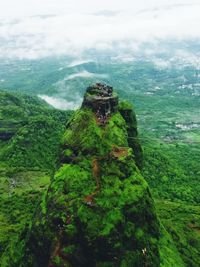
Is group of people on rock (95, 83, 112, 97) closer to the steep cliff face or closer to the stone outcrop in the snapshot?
the stone outcrop

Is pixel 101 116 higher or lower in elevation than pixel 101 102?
lower

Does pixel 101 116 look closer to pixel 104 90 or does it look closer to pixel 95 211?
pixel 104 90

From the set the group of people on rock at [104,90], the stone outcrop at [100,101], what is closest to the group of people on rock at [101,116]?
the stone outcrop at [100,101]

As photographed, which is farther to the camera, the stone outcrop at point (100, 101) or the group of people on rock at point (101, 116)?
the stone outcrop at point (100, 101)

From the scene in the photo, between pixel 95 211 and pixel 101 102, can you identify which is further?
pixel 101 102

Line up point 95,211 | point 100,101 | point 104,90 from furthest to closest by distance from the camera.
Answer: point 104,90 → point 100,101 → point 95,211

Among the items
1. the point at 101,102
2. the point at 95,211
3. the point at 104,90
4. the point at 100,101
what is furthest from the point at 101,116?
the point at 95,211

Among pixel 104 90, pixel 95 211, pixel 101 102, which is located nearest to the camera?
pixel 95 211


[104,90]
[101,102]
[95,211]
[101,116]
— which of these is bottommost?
[95,211]

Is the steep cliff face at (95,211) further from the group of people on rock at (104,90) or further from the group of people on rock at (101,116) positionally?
the group of people on rock at (104,90)

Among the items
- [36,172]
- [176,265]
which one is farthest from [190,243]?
[36,172]
